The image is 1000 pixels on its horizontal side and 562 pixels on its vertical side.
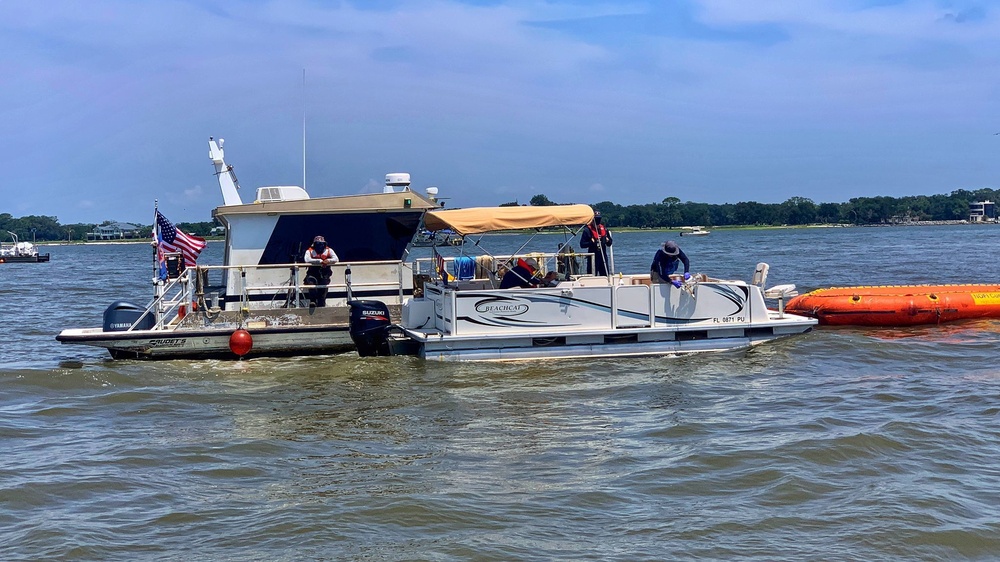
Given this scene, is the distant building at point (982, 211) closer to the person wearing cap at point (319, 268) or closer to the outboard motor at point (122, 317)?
the person wearing cap at point (319, 268)

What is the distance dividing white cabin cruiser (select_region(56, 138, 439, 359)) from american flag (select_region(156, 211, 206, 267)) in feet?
0.71

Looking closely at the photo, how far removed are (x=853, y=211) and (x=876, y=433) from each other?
523 ft

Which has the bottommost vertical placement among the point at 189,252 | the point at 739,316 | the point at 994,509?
the point at 994,509

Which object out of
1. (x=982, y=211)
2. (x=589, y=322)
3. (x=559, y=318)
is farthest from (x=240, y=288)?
(x=982, y=211)

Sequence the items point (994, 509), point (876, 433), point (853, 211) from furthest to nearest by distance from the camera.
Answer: point (853, 211)
point (876, 433)
point (994, 509)

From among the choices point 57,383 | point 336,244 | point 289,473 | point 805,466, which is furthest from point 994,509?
point 57,383

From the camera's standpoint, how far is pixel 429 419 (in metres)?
10.9

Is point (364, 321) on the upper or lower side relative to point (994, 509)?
upper

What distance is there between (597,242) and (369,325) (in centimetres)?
428

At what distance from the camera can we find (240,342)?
45.3 feet

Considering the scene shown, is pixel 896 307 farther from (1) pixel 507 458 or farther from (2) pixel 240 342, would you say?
(2) pixel 240 342

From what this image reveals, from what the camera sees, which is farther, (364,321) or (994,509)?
(364,321)

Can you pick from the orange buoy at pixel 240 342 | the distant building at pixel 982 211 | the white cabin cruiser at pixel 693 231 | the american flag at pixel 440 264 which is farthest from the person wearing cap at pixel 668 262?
the distant building at pixel 982 211

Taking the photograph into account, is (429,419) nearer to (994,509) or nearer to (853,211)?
(994,509)
